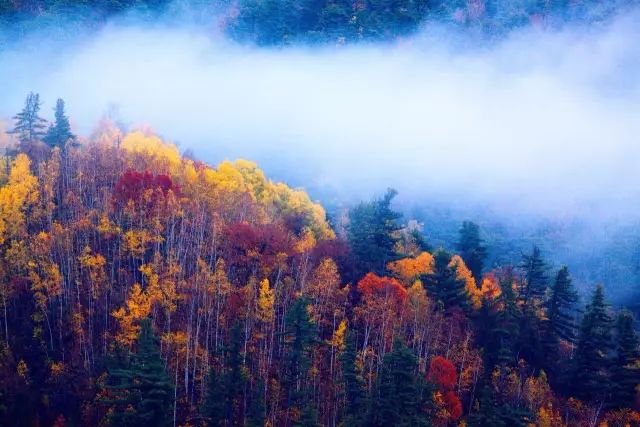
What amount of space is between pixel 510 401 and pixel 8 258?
53.1 m

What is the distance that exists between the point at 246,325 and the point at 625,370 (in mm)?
39179

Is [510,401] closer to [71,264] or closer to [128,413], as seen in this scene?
[128,413]

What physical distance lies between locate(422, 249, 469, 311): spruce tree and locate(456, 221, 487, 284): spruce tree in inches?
638

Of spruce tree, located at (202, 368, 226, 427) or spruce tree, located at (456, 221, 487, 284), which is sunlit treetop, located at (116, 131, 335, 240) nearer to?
spruce tree, located at (456, 221, 487, 284)

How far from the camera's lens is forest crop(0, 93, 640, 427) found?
62.7 metres

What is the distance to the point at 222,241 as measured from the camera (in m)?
80.2

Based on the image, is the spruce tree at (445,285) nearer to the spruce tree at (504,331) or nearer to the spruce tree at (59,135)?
the spruce tree at (504,331)

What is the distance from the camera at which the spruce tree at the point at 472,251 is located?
10075cm

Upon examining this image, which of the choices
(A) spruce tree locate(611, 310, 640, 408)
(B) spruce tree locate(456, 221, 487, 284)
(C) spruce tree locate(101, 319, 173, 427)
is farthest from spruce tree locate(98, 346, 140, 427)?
(B) spruce tree locate(456, 221, 487, 284)

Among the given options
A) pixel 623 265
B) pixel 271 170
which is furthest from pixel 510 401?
pixel 271 170

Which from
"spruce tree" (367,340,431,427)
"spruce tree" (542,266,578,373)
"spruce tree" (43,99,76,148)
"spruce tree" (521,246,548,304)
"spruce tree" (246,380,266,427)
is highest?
"spruce tree" (43,99,76,148)

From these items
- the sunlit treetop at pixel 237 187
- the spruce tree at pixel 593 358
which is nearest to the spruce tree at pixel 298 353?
the sunlit treetop at pixel 237 187

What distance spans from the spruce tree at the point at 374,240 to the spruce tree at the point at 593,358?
78.5ft

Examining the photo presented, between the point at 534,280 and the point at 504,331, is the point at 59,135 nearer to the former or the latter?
the point at 504,331
